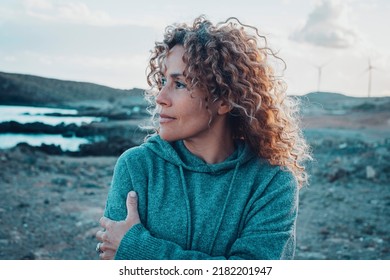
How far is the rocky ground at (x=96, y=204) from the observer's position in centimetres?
344

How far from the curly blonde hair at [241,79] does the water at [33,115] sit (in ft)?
9.23

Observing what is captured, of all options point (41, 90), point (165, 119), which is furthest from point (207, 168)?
point (41, 90)

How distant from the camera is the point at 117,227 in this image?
1.36 m

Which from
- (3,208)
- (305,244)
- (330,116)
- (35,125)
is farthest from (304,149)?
(330,116)

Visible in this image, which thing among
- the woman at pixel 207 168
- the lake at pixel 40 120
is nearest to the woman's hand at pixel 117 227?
the woman at pixel 207 168

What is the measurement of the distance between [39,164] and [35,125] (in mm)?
758

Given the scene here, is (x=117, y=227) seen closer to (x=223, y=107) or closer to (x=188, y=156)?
(x=188, y=156)

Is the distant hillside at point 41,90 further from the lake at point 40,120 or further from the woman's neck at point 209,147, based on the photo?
the woman's neck at point 209,147

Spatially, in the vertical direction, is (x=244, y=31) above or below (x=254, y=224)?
above

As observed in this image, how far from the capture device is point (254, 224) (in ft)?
4.49

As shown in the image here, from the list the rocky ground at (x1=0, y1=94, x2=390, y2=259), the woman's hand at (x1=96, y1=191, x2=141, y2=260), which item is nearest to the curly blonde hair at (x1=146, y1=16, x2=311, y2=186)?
the woman's hand at (x1=96, y1=191, x2=141, y2=260)

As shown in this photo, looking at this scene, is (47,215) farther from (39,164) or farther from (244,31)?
(244,31)

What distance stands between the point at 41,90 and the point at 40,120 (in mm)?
718

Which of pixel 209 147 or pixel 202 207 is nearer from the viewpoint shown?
pixel 202 207
